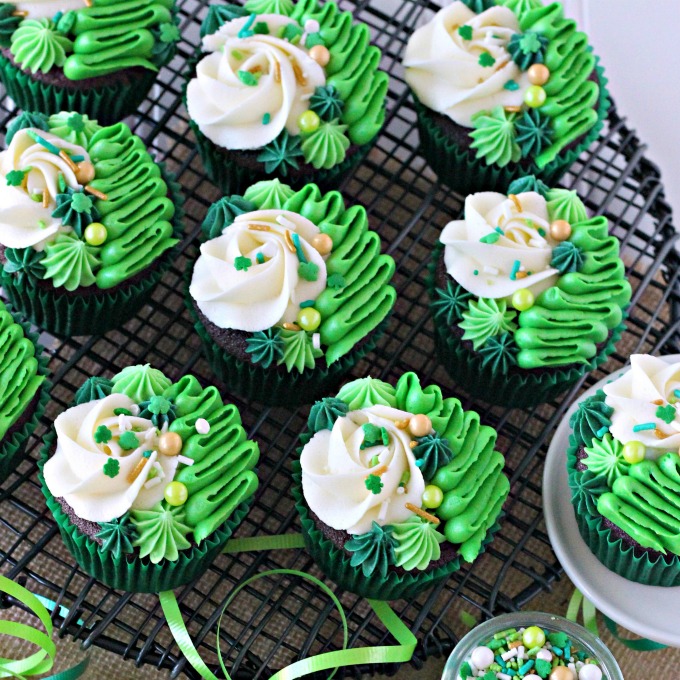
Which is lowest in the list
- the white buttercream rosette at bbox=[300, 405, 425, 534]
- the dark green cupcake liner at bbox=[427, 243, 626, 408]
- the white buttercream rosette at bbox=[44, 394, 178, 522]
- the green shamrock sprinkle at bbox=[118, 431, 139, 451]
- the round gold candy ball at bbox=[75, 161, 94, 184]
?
the white buttercream rosette at bbox=[44, 394, 178, 522]

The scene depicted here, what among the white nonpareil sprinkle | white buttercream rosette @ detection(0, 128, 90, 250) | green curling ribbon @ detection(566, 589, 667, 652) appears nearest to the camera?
the white nonpareil sprinkle

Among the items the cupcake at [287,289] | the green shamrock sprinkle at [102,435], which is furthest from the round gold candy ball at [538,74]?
the green shamrock sprinkle at [102,435]

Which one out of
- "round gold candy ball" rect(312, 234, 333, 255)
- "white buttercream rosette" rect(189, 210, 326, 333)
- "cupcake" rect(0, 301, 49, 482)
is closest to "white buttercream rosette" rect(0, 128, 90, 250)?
"cupcake" rect(0, 301, 49, 482)

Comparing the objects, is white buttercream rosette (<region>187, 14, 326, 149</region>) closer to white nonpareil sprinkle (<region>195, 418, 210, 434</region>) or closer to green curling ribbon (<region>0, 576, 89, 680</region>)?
white nonpareil sprinkle (<region>195, 418, 210, 434</region>)

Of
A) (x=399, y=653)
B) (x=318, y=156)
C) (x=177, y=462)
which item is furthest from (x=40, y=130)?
(x=399, y=653)

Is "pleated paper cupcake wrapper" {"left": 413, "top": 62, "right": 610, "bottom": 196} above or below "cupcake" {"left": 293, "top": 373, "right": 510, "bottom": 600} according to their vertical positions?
above

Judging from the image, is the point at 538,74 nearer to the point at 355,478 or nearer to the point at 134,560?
the point at 355,478

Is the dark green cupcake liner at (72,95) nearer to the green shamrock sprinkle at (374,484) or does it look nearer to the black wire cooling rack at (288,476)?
the black wire cooling rack at (288,476)

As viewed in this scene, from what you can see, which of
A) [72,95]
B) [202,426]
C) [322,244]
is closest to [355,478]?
[202,426]
